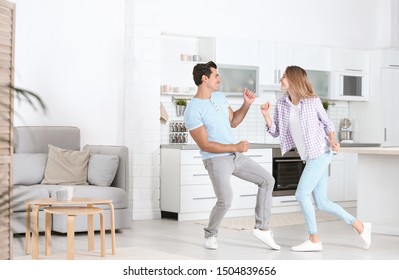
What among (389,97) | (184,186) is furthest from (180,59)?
(389,97)

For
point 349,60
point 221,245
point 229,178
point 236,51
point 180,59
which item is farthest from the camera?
point 349,60

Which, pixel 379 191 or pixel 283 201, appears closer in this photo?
pixel 379 191

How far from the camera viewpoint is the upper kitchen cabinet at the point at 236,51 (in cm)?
916

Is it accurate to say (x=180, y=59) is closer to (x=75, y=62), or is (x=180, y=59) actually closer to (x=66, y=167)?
(x=75, y=62)

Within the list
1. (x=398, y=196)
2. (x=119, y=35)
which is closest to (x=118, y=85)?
(x=119, y=35)

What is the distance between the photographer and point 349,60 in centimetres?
1045

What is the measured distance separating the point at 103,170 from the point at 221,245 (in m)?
1.58

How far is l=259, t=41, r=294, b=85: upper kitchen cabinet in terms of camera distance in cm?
960

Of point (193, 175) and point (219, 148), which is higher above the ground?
point (219, 148)

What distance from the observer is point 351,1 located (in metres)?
10.9

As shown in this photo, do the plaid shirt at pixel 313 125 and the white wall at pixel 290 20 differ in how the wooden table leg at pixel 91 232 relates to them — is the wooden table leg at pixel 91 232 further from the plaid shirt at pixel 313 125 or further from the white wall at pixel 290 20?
the white wall at pixel 290 20

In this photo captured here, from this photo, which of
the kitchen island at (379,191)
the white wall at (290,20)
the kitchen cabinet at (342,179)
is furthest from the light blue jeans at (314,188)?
the kitchen cabinet at (342,179)
